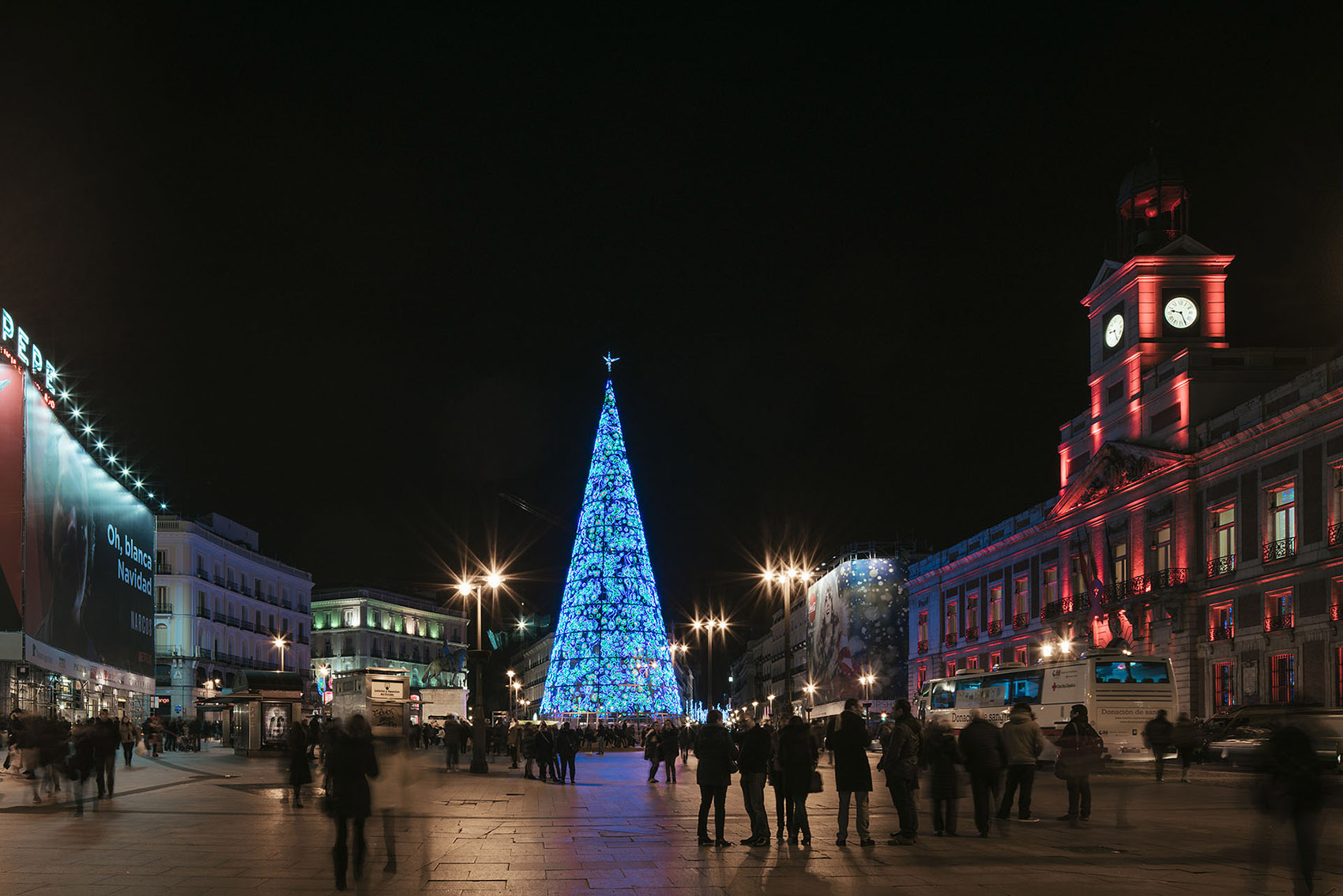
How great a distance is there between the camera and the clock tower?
51.0m

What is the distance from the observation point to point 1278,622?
42156 mm

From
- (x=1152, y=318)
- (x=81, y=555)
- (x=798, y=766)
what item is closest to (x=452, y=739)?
(x=81, y=555)

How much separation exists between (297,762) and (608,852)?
916 cm

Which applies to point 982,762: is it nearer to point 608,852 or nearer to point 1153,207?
point 608,852

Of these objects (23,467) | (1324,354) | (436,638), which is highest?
(1324,354)

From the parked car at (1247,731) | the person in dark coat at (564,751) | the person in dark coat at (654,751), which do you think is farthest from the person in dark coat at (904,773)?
the person in dark coat at (564,751)

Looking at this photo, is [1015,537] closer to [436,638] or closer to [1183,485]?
[1183,485]

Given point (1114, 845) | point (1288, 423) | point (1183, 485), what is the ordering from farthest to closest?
point (1183, 485)
point (1288, 423)
point (1114, 845)

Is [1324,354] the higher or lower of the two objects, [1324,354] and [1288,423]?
the higher

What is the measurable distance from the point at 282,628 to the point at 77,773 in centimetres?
7424

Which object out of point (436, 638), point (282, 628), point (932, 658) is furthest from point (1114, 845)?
point (436, 638)

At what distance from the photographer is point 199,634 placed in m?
77.9

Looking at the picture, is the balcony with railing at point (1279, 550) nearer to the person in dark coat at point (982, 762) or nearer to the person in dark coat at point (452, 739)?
the person in dark coat at point (452, 739)

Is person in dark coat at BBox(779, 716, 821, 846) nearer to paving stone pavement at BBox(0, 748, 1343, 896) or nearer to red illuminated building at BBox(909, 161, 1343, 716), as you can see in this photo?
paving stone pavement at BBox(0, 748, 1343, 896)
